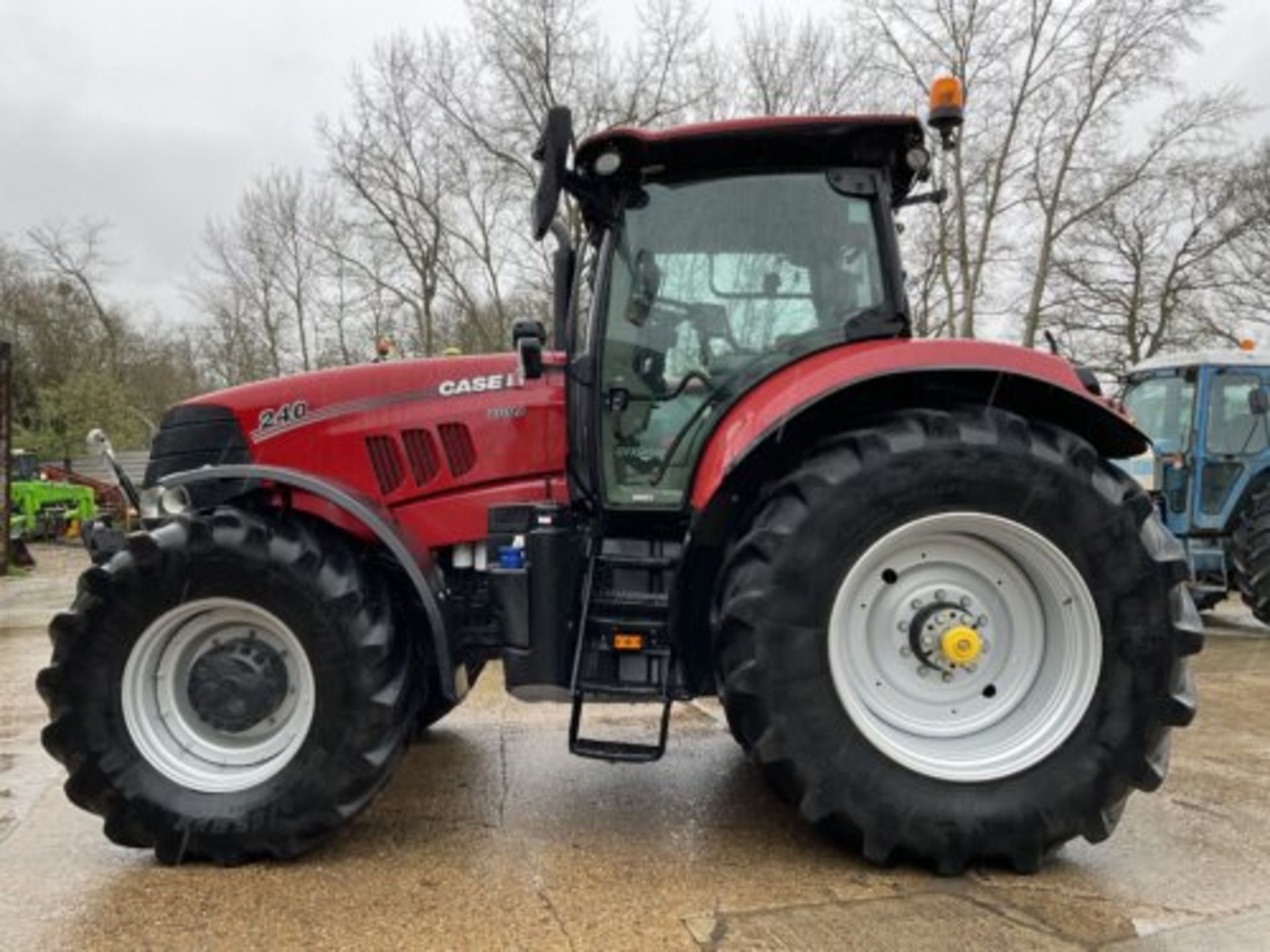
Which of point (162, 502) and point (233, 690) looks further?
point (162, 502)

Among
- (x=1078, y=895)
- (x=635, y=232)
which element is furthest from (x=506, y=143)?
(x=1078, y=895)

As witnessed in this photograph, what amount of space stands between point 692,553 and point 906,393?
0.85 metres

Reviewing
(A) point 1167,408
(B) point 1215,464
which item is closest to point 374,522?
(B) point 1215,464

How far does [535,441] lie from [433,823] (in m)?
1.39

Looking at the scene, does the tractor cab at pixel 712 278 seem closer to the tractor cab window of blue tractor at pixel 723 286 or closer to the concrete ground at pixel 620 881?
the tractor cab window of blue tractor at pixel 723 286

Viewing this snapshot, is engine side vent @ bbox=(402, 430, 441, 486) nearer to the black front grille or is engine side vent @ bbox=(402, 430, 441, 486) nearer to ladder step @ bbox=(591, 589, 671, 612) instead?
the black front grille

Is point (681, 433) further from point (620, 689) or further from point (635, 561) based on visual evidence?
point (620, 689)

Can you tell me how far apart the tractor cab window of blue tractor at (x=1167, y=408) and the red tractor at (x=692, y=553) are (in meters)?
6.75

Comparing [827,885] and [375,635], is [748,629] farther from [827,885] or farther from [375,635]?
[375,635]

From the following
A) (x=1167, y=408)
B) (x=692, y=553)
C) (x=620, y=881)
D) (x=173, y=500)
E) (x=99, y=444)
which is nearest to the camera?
(x=620, y=881)

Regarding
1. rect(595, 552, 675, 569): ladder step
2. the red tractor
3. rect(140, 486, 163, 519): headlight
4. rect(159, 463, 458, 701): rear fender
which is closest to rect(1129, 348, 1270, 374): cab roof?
the red tractor

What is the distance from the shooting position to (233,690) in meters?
3.29

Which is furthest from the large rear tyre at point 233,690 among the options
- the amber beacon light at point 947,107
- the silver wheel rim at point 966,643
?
the amber beacon light at point 947,107

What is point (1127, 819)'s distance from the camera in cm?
354
